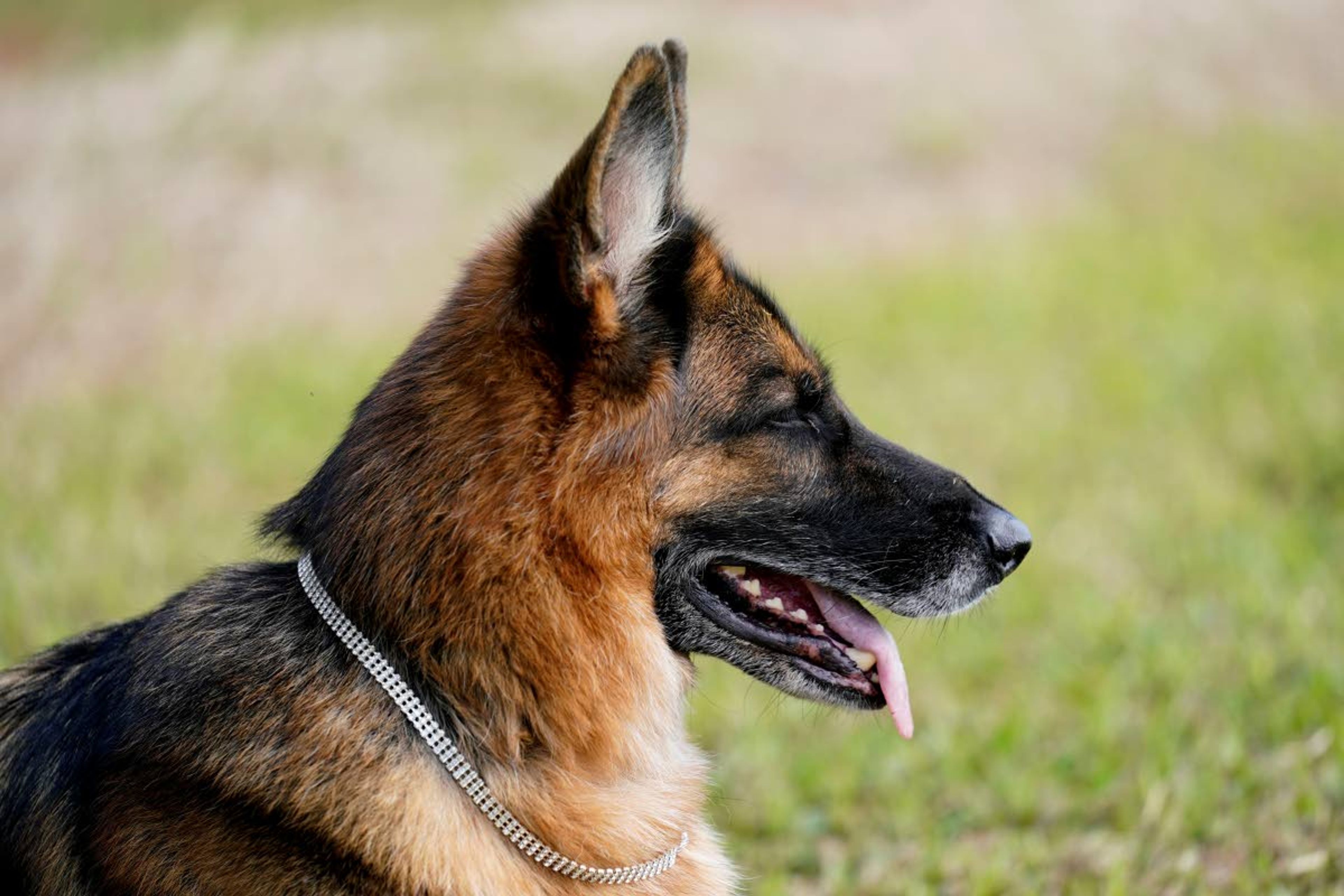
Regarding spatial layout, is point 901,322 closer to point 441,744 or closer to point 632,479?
point 632,479

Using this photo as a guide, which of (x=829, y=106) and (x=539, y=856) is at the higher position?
(x=829, y=106)

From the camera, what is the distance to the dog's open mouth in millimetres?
3021

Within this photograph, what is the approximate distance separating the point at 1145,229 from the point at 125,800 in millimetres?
13207

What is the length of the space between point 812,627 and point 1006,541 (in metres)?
0.53

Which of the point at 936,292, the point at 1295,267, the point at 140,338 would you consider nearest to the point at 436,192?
the point at 140,338

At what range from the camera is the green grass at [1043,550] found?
4609mm

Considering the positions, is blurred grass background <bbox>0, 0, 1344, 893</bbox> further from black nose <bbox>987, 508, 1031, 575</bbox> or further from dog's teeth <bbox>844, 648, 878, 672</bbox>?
black nose <bbox>987, 508, 1031, 575</bbox>

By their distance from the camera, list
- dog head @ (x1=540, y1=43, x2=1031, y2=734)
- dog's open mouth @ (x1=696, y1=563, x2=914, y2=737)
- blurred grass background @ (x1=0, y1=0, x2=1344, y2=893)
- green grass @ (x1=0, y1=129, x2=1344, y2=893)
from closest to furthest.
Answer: dog head @ (x1=540, y1=43, x2=1031, y2=734), dog's open mouth @ (x1=696, y1=563, x2=914, y2=737), green grass @ (x1=0, y1=129, x2=1344, y2=893), blurred grass background @ (x1=0, y1=0, x2=1344, y2=893)

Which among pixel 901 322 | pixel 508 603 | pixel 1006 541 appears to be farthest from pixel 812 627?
pixel 901 322

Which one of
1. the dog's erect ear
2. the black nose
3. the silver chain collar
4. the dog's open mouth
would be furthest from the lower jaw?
the dog's erect ear

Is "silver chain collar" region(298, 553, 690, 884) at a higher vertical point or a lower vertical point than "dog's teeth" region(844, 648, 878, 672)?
lower

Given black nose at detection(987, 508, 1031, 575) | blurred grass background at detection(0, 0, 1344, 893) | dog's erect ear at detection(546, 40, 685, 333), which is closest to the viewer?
dog's erect ear at detection(546, 40, 685, 333)

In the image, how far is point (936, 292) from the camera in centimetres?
1174

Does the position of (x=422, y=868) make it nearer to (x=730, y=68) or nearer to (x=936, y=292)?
(x=936, y=292)
